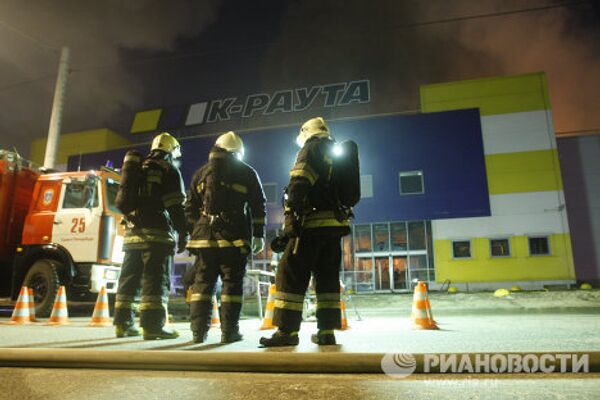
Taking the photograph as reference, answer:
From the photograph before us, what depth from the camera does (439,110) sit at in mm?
21562

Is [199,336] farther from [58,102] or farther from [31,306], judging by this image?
[58,102]

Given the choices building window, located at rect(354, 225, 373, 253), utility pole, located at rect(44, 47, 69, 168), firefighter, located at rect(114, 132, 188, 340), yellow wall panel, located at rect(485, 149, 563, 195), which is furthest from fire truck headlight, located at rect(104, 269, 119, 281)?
yellow wall panel, located at rect(485, 149, 563, 195)

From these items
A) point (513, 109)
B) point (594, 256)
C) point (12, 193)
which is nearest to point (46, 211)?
point (12, 193)

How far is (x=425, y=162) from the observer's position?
68.1 ft

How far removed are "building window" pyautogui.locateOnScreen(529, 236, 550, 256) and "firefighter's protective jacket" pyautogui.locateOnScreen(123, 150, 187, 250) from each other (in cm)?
1889

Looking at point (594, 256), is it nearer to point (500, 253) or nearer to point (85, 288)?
point (500, 253)

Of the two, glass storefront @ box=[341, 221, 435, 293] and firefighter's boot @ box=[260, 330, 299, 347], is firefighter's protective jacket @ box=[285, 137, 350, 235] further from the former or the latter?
glass storefront @ box=[341, 221, 435, 293]

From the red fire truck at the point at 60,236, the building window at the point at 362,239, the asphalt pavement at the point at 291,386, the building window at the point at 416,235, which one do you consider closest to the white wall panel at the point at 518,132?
the building window at the point at 416,235

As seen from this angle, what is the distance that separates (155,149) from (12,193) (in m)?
6.11

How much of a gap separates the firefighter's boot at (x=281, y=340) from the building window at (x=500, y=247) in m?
18.4

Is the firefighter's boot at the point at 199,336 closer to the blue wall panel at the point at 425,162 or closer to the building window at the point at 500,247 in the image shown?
the blue wall panel at the point at 425,162

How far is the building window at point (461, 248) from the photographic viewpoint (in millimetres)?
19953

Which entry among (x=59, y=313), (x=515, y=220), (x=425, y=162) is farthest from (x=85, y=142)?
(x=515, y=220)

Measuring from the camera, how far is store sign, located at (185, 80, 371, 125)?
22.6 meters
